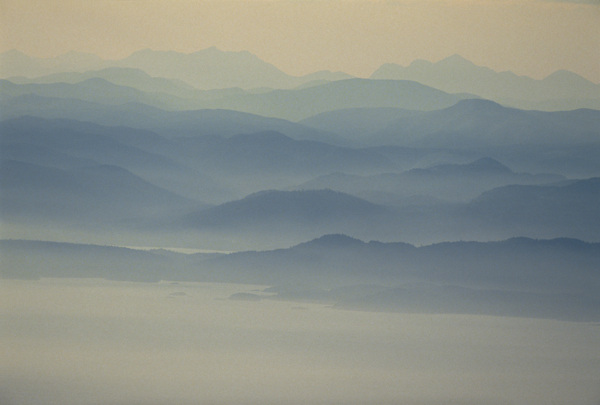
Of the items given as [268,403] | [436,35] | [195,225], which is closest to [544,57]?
[436,35]

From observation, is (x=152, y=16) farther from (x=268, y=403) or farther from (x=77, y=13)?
(x=268, y=403)

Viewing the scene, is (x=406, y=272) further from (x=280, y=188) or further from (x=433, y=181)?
(x=280, y=188)

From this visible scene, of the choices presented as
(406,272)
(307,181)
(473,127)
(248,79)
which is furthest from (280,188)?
(473,127)

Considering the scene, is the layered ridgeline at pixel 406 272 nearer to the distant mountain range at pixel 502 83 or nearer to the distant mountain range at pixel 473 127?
the distant mountain range at pixel 473 127

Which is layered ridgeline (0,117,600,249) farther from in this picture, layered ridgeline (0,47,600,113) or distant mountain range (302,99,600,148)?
layered ridgeline (0,47,600,113)

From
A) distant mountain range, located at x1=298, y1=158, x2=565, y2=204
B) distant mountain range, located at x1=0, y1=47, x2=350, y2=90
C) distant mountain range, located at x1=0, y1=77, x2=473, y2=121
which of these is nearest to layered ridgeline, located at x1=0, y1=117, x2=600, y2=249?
distant mountain range, located at x1=298, y1=158, x2=565, y2=204

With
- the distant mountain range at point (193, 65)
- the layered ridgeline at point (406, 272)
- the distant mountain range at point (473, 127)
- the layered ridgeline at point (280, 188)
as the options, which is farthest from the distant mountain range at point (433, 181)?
the distant mountain range at point (193, 65)
